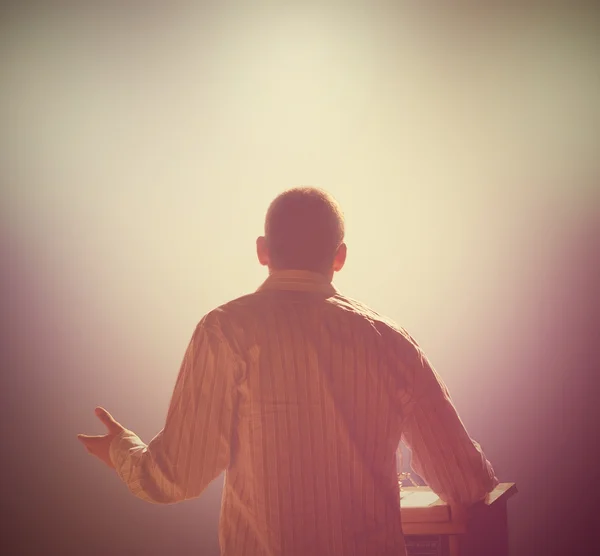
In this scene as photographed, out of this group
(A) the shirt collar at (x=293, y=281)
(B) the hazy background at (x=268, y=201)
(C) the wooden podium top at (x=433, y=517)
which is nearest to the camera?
(A) the shirt collar at (x=293, y=281)

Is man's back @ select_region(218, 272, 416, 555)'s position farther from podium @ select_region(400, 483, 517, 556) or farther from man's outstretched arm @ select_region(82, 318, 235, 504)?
podium @ select_region(400, 483, 517, 556)

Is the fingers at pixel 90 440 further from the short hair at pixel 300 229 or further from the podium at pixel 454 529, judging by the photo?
the podium at pixel 454 529

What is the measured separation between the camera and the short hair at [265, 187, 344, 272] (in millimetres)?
1278

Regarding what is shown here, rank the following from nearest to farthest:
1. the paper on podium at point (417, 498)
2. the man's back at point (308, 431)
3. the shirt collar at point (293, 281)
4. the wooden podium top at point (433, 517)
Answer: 1. the man's back at point (308, 431)
2. the shirt collar at point (293, 281)
3. the wooden podium top at point (433, 517)
4. the paper on podium at point (417, 498)

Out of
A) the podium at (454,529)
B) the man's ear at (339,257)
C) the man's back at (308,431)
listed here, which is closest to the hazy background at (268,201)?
the podium at (454,529)

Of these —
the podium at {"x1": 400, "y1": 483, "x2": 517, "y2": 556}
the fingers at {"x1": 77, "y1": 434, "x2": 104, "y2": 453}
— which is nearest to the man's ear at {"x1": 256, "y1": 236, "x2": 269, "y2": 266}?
the fingers at {"x1": 77, "y1": 434, "x2": 104, "y2": 453}

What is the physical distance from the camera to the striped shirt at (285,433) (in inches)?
46.3

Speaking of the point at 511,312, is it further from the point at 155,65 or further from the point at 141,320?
the point at 155,65

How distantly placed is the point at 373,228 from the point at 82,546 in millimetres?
1942

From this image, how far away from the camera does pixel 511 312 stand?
3.56 metres

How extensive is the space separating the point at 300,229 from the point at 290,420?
12.4 inches

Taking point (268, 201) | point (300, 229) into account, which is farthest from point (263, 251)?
point (268, 201)

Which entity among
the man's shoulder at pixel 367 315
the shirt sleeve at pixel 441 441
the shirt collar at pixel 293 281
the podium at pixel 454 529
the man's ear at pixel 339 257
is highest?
the man's ear at pixel 339 257

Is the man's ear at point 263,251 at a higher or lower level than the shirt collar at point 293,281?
higher
